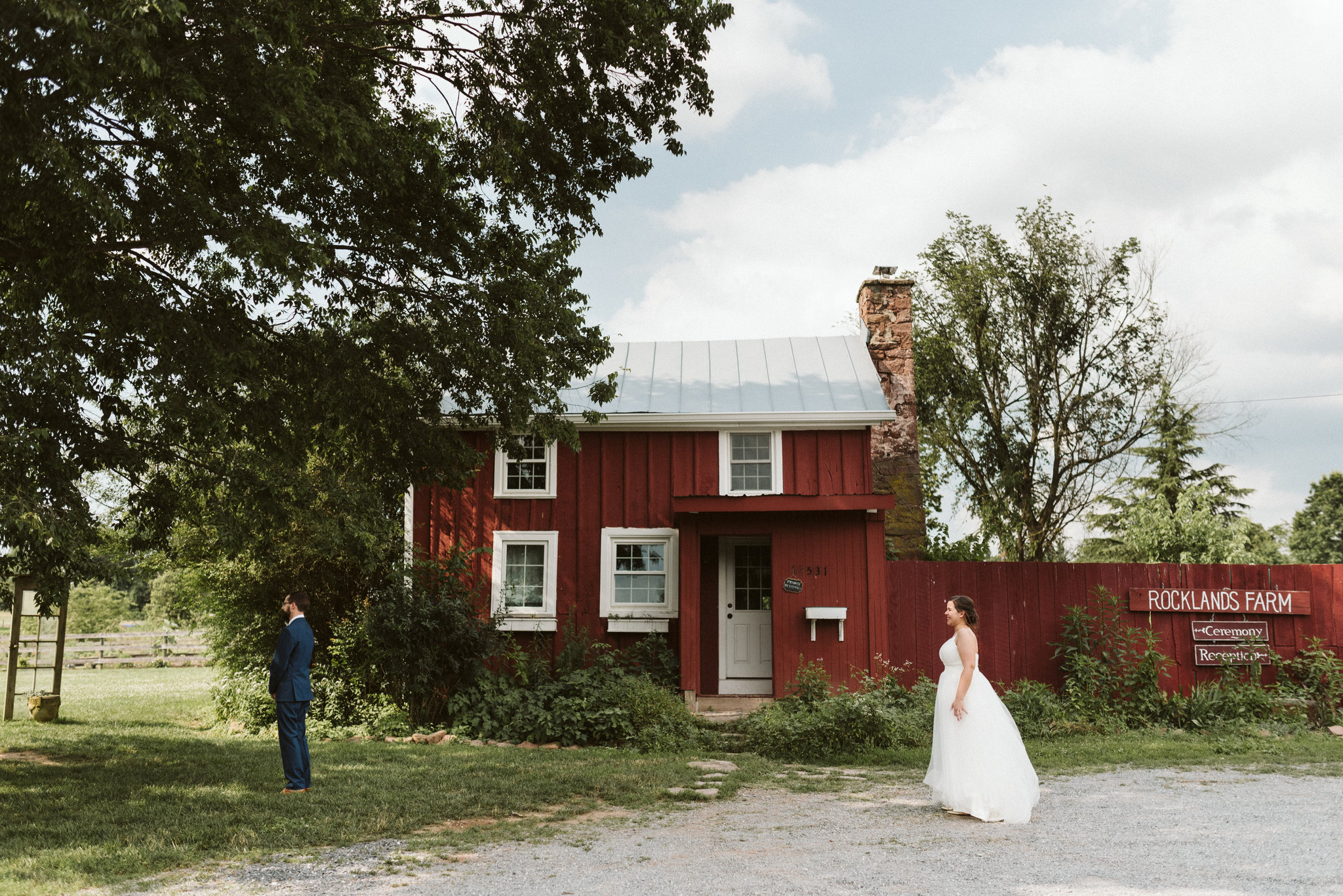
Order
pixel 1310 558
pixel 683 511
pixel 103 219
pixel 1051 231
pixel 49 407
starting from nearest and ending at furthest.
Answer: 1. pixel 103 219
2. pixel 49 407
3. pixel 683 511
4. pixel 1051 231
5. pixel 1310 558

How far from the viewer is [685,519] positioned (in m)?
12.7

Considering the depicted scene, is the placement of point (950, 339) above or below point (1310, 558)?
above

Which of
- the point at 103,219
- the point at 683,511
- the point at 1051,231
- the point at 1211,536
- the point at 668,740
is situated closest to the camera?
the point at 103,219

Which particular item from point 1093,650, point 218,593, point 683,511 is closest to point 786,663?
point 683,511

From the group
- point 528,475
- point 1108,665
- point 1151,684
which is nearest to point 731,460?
point 528,475

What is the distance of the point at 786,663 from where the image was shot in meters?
12.6

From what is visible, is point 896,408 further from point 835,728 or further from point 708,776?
point 708,776

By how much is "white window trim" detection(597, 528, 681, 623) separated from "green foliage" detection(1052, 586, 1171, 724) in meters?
5.38

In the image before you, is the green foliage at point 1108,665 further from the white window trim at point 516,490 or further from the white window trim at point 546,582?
the white window trim at point 516,490

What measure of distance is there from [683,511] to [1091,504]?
15.6 metres

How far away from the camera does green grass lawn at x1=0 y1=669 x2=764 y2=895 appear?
561cm

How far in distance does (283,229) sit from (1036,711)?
1011 cm

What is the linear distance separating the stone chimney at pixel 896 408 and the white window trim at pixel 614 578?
4.66 metres

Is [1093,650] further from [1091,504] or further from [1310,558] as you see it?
[1310,558]
